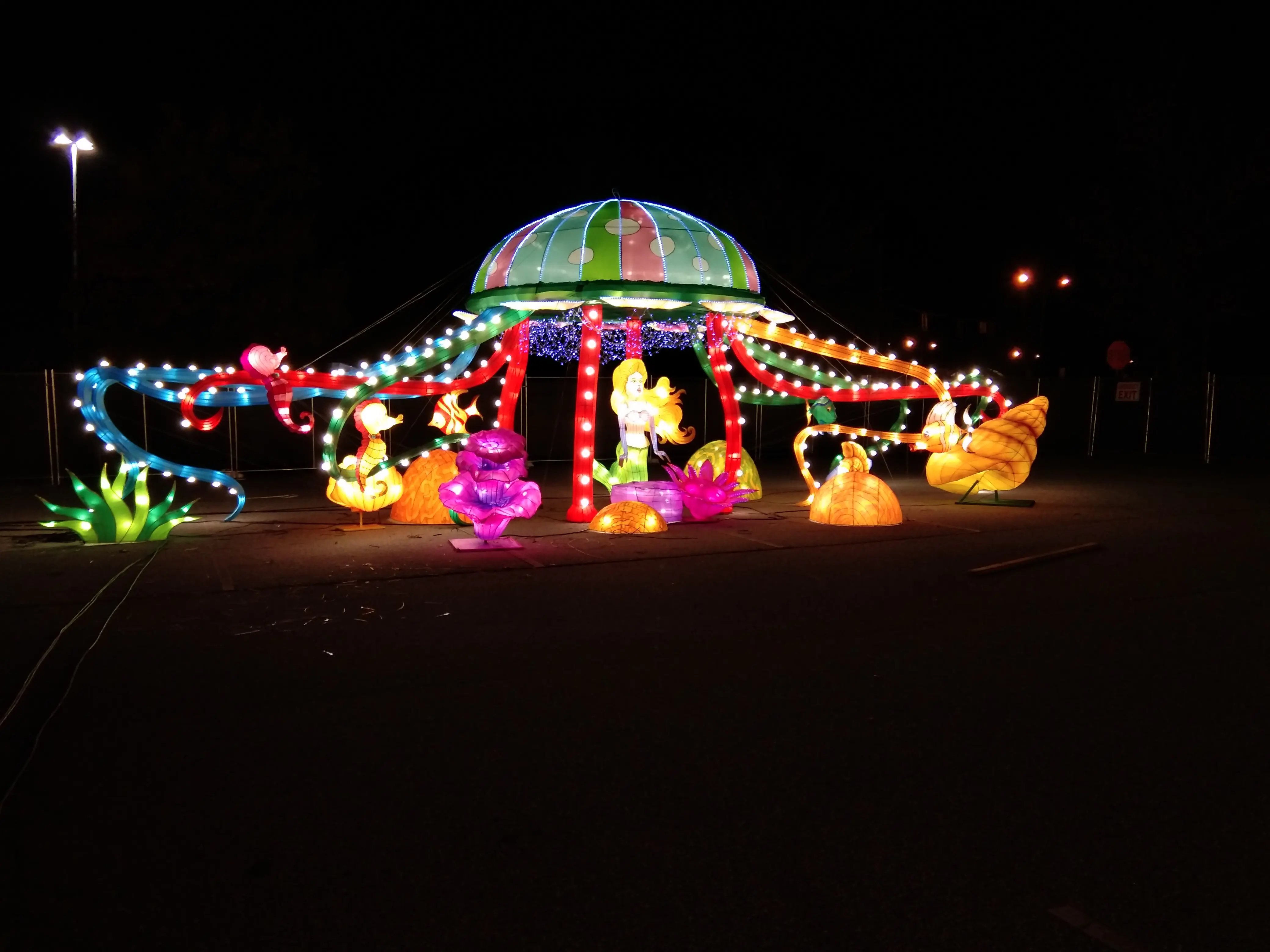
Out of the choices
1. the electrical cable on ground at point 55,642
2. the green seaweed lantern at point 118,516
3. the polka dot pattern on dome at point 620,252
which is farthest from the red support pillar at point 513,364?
the electrical cable on ground at point 55,642

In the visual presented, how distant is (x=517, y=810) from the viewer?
396 cm

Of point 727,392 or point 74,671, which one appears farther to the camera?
point 727,392

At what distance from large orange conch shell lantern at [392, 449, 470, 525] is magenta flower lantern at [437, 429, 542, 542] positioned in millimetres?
1952

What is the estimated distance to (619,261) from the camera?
39.0 ft

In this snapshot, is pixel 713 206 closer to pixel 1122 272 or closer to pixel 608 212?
pixel 1122 272

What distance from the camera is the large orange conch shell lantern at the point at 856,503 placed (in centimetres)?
1207

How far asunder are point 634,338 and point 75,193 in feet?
37.1

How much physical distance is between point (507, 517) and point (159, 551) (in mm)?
3558

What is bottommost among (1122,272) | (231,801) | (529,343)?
(231,801)

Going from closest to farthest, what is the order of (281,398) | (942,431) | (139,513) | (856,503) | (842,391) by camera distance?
(139,513), (281,398), (856,503), (842,391), (942,431)

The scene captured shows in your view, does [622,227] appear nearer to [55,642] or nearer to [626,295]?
[626,295]

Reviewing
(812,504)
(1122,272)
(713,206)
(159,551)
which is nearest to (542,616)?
(159,551)

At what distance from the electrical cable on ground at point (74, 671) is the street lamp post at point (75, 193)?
1094 centimetres

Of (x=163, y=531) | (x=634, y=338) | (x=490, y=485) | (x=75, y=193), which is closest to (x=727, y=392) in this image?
(x=634, y=338)
